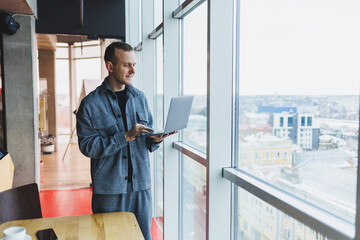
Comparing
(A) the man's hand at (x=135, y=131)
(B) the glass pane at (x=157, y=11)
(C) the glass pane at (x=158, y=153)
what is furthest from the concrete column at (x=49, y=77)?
(A) the man's hand at (x=135, y=131)

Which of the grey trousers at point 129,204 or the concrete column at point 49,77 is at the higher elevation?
the concrete column at point 49,77

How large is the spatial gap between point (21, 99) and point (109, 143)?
3565 millimetres

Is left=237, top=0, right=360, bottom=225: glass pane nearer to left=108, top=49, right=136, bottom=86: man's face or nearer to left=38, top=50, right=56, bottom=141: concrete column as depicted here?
left=108, top=49, right=136, bottom=86: man's face

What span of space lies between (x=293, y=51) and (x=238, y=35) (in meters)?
0.66

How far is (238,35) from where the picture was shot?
7.11ft

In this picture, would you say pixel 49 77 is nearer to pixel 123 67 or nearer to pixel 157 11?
pixel 157 11

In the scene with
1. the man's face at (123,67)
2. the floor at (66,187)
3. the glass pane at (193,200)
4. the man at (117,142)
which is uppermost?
the man's face at (123,67)

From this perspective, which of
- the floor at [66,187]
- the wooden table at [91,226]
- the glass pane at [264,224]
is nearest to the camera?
the glass pane at [264,224]

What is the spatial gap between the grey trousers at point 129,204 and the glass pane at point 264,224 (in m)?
0.64

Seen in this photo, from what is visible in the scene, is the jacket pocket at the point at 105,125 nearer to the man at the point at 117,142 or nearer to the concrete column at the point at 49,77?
the man at the point at 117,142

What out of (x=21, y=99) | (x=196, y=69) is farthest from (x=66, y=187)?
(x=196, y=69)

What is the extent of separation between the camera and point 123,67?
2.20 m

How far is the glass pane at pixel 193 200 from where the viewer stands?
2.85 m

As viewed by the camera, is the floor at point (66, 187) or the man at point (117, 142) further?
the floor at point (66, 187)
